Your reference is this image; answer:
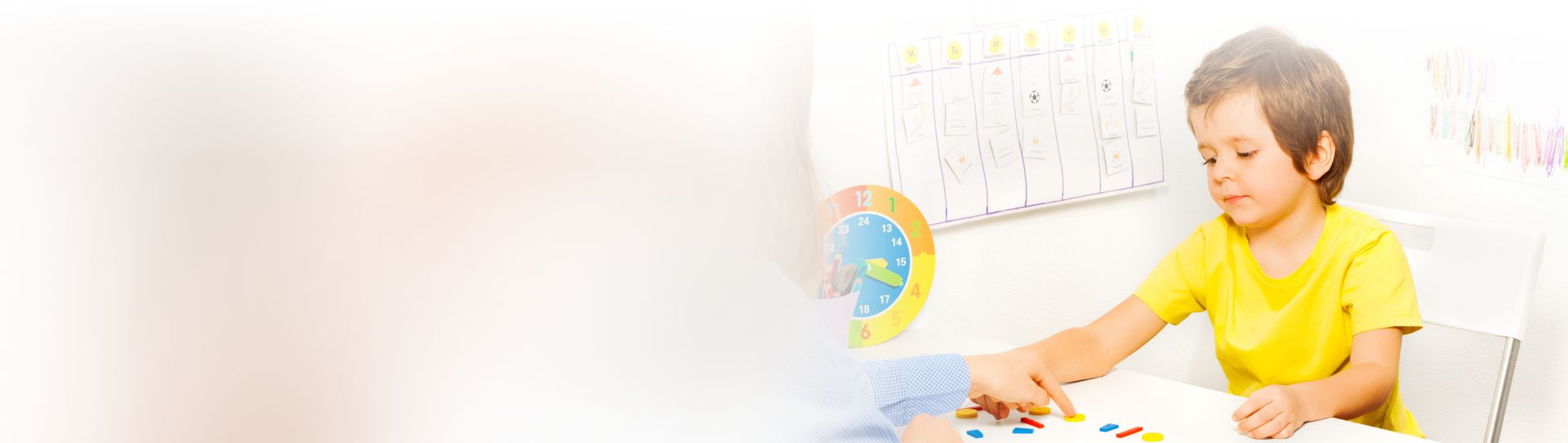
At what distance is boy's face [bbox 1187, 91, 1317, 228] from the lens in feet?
3.53

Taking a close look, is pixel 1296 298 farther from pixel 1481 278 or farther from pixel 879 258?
pixel 879 258

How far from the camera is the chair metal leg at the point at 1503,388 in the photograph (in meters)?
1.12

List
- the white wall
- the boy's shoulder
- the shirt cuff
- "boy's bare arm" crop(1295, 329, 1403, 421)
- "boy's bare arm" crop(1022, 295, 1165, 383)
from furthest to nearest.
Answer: the white wall → the boy's shoulder → "boy's bare arm" crop(1022, 295, 1165, 383) → "boy's bare arm" crop(1295, 329, 1403, 421) → the shirt cuff

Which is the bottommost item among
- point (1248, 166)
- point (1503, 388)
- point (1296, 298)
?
point (1503, 388)

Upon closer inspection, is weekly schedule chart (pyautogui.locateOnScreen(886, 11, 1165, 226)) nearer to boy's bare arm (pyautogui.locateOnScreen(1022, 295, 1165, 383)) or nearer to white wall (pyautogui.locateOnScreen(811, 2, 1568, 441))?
white wall (pyautogui.locateOnScreen(811, 2, 1568, 441))

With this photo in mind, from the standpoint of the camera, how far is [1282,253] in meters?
1.15

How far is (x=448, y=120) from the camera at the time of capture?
16 cm

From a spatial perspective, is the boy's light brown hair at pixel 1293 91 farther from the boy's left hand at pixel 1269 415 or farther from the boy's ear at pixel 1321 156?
the boy's left hand at pixel 1269 415

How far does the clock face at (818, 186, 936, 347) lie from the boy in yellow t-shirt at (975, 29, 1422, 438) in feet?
0.57

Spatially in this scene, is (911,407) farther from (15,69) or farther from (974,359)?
(15,69)

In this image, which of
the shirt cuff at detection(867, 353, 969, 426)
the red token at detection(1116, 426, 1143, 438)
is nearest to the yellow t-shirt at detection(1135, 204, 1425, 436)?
the red token at detection(1116, 426, 1143, 438)

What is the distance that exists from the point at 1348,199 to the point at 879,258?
826 mm

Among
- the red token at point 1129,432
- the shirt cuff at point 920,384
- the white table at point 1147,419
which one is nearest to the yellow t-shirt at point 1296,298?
the white table at point 1147,419

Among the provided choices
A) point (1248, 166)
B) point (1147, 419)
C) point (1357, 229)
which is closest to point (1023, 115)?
point (1248, 166)
